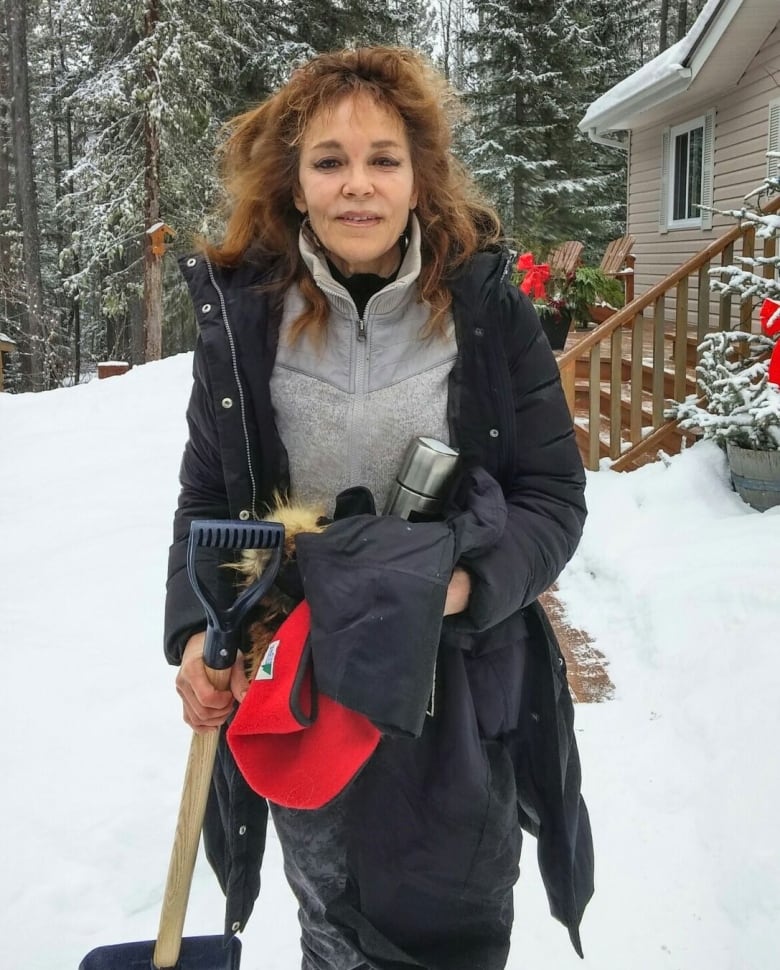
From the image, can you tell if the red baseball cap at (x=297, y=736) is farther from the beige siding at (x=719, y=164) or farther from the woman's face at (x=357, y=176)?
the beige siding at (x=719, y=164)

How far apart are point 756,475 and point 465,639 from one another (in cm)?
408

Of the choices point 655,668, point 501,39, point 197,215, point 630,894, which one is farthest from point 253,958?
point 501,39

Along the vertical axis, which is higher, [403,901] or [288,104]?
[288,104]

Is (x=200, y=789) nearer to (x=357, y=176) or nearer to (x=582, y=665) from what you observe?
(x=357, y=176)

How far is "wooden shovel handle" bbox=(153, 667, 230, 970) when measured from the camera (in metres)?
1.41

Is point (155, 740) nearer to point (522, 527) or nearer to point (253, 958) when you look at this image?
point (253, 958)

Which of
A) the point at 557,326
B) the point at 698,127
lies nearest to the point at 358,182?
the point at 557,326

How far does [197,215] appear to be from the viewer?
49.9ft

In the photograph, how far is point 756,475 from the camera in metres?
4.93

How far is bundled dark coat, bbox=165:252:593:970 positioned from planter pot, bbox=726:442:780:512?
3808 millimetres

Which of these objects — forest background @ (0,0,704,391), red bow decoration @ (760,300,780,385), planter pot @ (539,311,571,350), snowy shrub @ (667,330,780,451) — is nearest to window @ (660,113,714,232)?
forest background @ (0,0,704,391)

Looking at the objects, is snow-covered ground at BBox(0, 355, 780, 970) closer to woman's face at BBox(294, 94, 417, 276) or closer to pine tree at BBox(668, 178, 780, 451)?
pine tree at BBox(668, 178, 780, 451)

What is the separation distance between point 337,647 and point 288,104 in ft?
3.14

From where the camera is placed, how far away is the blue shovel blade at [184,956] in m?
1.56
